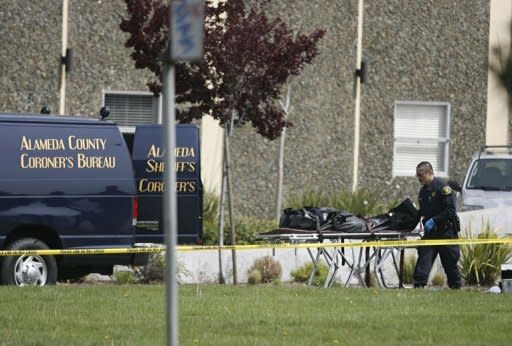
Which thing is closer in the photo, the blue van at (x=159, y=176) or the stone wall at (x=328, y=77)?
the blue van at (x=159, y=176)

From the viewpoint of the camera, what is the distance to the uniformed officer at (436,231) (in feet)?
61.4

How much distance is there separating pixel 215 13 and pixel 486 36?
364 inches

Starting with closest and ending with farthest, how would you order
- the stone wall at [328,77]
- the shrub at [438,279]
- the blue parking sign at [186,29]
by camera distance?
the blue parking sign at [186,29] → the shrub at [438,279] → the stone wall at [328,77]

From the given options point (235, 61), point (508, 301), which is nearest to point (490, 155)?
point (235, 61)

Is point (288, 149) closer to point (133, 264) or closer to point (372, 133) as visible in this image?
point (372, 133)

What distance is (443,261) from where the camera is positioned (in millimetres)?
18859

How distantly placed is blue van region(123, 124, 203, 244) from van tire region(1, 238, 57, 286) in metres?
2.40

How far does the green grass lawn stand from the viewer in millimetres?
12805

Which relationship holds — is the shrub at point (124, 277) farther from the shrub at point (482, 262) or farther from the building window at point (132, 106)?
the building window at point (132, 106)

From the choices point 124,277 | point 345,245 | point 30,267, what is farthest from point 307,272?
point 30,267

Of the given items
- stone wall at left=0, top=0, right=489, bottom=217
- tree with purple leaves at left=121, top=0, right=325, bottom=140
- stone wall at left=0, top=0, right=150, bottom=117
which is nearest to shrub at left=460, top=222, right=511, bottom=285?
tree with purple leaves at left=121, top=0, right=325, bottom=140

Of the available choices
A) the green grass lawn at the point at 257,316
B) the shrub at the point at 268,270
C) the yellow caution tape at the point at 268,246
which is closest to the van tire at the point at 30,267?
the yellow caution tape at the point at 268,246

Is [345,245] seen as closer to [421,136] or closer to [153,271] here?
[153,271]

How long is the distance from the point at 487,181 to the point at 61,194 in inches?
398
